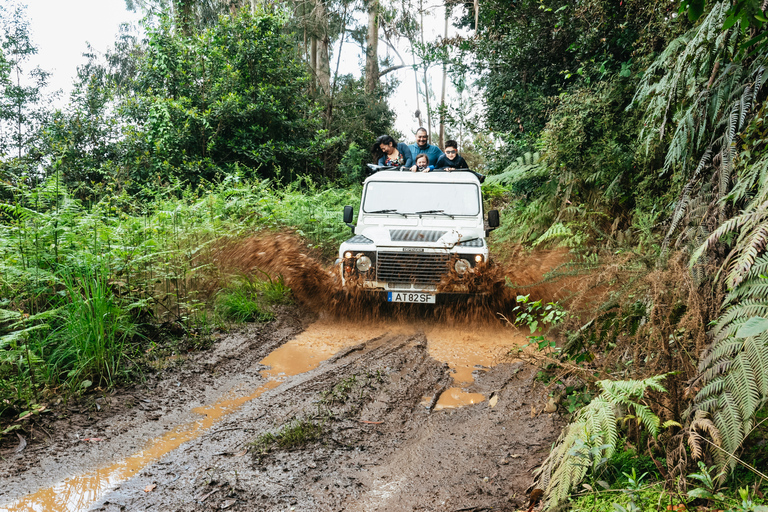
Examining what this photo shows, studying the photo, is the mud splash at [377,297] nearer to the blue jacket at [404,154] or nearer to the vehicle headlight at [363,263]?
the vehicle headlight at [363,263]

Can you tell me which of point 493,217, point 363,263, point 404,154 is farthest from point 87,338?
point 404,154

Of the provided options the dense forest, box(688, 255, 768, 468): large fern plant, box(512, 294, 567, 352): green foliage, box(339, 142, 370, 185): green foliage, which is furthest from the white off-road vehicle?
box(339, 142, 370, 185): green foliage

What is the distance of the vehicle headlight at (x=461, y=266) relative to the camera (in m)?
6.50

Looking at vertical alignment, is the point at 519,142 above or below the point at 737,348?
above

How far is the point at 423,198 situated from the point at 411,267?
1.50 meters

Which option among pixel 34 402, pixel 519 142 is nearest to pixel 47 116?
pixel 519 142

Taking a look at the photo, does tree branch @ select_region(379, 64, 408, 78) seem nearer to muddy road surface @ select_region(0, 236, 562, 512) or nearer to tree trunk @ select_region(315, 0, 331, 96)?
tree trunk @ select_region(315, 0, 331, 96)

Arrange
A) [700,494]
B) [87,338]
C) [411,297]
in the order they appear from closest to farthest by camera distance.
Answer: [700,494], [87,338], [411,297]

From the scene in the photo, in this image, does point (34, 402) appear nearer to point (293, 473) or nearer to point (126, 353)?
point (126, 353)

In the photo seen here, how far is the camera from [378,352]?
17.8ft

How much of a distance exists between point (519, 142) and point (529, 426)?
371 inches

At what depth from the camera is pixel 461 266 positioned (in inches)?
257

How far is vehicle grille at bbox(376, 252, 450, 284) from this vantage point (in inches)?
257

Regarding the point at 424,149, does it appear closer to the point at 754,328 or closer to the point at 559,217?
the point at 559,217
